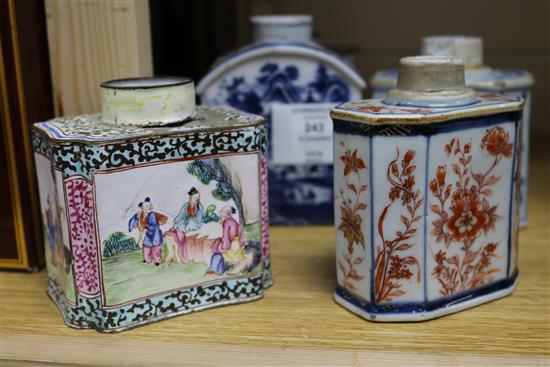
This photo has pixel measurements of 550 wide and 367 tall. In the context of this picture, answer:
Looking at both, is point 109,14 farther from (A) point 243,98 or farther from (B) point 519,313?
(B) point 519,313

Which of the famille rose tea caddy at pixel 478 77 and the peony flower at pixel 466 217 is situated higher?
the famille rose tea caddy at pixel 478 77

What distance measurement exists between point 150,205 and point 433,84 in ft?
0.76

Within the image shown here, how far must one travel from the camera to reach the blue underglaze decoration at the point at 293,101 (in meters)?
0.77

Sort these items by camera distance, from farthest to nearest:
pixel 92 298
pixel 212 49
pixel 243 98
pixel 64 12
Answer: pixel 212 49 → pixel 243 98 → pixel 64 12 → pixel 92 298

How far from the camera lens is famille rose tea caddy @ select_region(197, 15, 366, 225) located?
76 cm

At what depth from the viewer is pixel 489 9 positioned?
1.19 metres

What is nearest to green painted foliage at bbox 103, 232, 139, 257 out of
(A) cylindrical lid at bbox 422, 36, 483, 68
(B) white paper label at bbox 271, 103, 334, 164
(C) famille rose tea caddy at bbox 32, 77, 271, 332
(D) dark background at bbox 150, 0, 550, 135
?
(C) famille rose tea caddy at bbox 32, 77, 271, 332

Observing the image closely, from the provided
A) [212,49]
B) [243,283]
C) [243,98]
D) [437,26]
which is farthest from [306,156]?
[437,26]

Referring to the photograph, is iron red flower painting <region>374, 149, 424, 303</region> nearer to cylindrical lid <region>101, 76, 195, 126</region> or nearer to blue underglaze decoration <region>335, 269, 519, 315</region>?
blue underglaze decoration <region>335, 269, 519, 315</region>

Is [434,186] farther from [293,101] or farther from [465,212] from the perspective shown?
[293,101]

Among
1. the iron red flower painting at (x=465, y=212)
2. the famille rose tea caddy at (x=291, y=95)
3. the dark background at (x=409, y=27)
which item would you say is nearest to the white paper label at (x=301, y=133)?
the famille rose tea caddy at (x=291, y=95)

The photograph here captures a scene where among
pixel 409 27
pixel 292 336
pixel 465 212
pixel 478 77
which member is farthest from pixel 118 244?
pixel 409 27

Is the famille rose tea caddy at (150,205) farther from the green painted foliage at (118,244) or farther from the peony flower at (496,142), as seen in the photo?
the peony flower at (496,142)

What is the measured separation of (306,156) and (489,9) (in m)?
0.57
